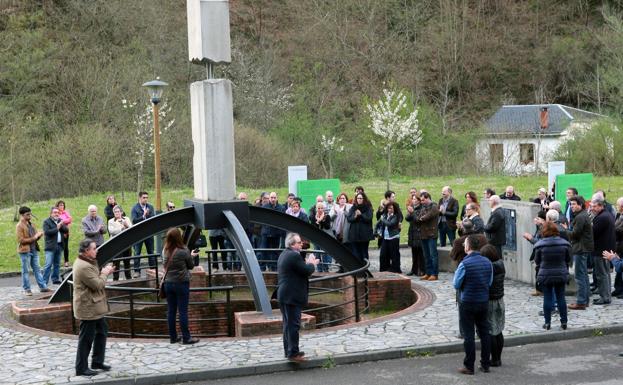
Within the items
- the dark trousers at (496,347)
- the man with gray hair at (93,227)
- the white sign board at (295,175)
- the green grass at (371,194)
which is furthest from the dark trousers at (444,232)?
the dark trousers at (496,347)

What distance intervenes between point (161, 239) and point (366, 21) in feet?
117

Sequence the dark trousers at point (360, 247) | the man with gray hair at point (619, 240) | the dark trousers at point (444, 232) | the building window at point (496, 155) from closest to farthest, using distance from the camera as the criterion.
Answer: the man with gray hair at point (619, 240)
the dark trousers at point (360, 247)
the dark trousers at point (444, 232)
the building window at point (496, 155)

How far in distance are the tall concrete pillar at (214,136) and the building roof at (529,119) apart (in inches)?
1290

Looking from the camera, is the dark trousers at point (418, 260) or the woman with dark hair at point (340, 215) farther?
the woman with dark hair at point (340, 215)

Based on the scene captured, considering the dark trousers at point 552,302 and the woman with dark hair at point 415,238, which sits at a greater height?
the woman with dark hair at point 415,238

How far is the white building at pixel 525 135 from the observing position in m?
41.0

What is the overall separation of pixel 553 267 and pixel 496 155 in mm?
30601

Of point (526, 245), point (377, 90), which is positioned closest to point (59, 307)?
point (526, 245)

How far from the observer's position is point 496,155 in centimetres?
4166

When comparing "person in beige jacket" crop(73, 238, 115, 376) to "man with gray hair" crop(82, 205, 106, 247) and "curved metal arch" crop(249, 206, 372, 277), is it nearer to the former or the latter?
"curved metal arch" crop(249, 206, 372, 277)

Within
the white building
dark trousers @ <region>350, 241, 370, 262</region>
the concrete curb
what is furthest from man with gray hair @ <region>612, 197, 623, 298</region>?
the white building

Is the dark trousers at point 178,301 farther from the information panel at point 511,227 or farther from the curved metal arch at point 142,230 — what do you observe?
the information panel at point 511,227

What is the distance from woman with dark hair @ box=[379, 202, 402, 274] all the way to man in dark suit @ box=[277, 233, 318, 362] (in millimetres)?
6730

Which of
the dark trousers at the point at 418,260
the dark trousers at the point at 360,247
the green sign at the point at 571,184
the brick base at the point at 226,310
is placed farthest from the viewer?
the green sign at the point at 571,184
